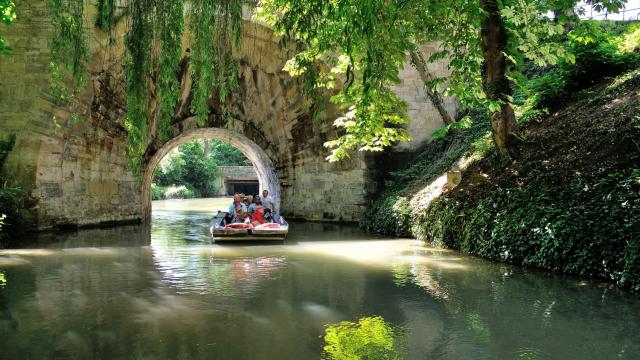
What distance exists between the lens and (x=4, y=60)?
12711 millimetres

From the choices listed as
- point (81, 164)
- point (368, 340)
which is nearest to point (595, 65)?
point (368, 340)

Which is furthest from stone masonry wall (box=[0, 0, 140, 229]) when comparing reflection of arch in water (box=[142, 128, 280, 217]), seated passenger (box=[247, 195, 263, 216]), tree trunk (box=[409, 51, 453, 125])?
tree trunk (box=[409, 51, 453, 125])

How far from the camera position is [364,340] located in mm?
4578

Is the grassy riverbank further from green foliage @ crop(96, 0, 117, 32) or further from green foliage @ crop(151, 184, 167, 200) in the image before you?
green foliage @ crop(151, 184, 167, 200)

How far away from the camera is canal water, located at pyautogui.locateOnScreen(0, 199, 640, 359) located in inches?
173

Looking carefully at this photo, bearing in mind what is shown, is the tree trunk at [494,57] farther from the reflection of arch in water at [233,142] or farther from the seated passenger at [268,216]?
the reflection of arch in water at [233,142]

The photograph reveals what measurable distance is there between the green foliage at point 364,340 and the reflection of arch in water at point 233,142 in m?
14.9

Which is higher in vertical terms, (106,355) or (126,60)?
(126,60)

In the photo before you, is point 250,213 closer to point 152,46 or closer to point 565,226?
point 565,226

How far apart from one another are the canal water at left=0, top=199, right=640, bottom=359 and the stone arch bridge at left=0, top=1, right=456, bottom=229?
4141 millimetres

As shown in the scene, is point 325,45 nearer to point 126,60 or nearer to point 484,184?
→ point 126,60

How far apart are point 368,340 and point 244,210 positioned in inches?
356

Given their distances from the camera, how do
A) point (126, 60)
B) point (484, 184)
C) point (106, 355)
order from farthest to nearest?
point (484, 184), point (126, 60), point (106, 355)

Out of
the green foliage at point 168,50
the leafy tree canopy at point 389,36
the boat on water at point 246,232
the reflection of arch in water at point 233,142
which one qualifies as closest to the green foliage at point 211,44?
the green foliage at point 168,50
